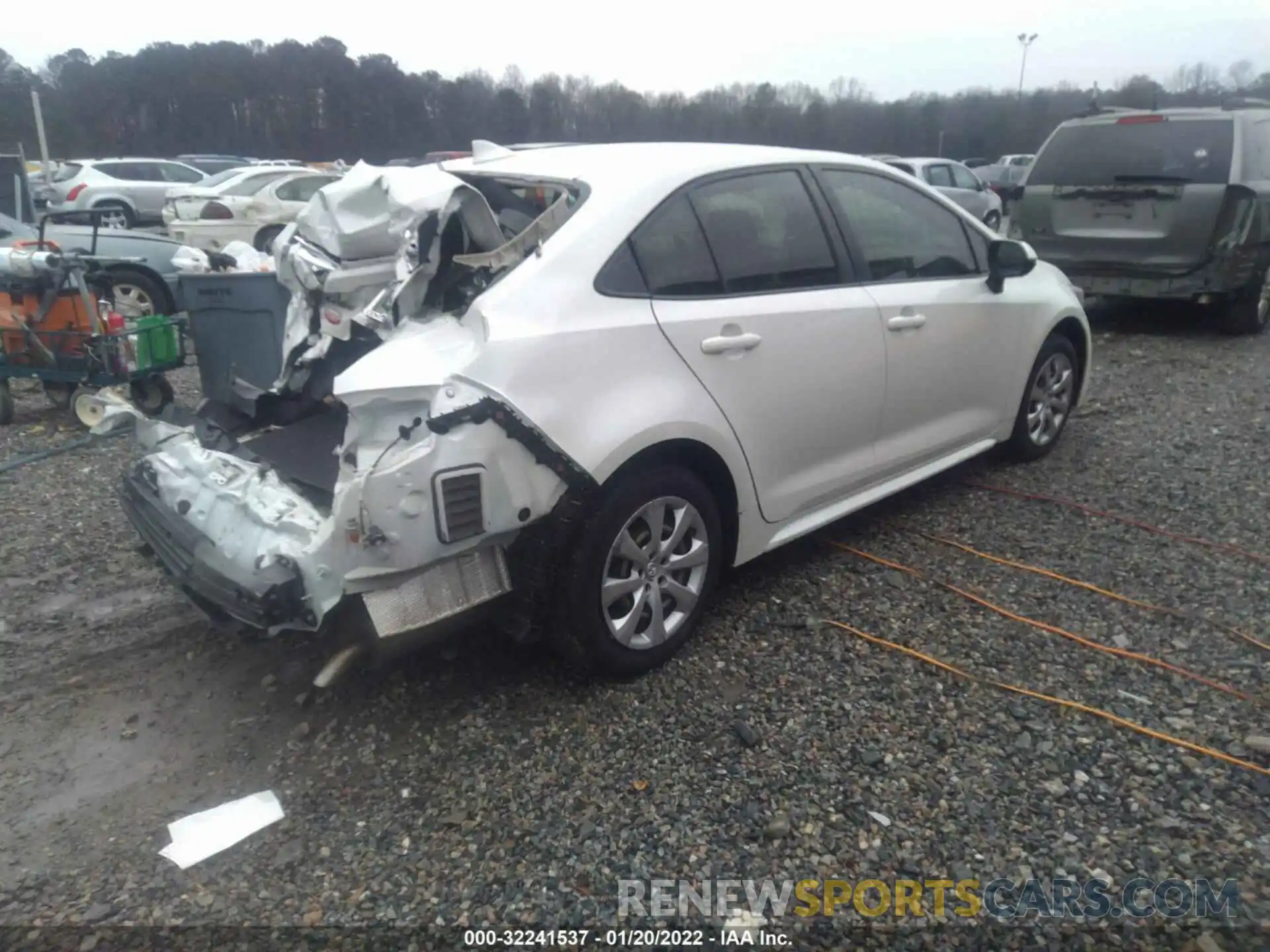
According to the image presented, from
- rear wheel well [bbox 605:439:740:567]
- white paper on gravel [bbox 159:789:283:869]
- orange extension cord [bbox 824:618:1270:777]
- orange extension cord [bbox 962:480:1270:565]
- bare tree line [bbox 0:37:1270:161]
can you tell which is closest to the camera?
white paper on gravel [bbox 159:789:283:869]

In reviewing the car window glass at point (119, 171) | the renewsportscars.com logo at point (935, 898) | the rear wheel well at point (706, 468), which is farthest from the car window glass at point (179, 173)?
the renewsportscars.com logo at point (935, 898)

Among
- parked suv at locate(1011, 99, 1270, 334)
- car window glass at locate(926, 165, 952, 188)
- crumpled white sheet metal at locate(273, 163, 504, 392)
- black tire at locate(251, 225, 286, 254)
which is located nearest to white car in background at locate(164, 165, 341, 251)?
black tire at locate(251, 225, 286, 254)

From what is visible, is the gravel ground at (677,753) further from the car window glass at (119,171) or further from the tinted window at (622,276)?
the car window glass at (119,171)

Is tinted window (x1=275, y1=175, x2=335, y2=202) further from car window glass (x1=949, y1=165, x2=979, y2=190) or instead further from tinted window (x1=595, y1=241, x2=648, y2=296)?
tinted window (x1=595, y1=241, x2=648, y2=296)

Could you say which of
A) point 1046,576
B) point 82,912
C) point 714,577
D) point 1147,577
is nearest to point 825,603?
point 714,577

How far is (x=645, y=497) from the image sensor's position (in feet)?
10.4

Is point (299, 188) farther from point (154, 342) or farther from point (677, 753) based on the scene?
point (677, 753)

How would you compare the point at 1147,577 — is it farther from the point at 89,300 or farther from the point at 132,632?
the point at 89,300

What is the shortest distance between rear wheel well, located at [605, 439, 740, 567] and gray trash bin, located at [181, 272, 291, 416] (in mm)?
3618

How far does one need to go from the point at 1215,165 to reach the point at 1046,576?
557cm

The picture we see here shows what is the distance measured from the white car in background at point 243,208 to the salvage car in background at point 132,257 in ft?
13.5

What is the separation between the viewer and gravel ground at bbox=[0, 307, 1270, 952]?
250 centimetres

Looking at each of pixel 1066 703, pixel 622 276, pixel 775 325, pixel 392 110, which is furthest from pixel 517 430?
pixel 392 110

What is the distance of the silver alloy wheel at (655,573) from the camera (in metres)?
3.18
